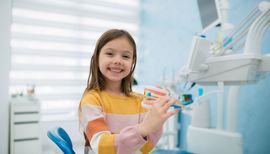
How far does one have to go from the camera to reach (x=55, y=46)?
3422 mm

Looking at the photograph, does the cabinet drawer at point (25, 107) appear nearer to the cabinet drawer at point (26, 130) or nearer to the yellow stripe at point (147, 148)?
the cabinet drawer at point (26, 130)

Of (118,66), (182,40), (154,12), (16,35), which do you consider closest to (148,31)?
(154,12)

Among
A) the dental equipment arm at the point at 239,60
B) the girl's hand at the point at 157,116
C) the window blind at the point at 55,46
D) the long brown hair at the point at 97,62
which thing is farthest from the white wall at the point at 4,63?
the girl's hand at the point at 157,116

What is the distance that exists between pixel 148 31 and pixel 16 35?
76.8 inches

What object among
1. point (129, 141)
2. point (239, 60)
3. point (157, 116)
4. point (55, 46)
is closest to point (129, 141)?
point (129, 141)

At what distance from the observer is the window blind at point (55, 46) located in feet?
10.6

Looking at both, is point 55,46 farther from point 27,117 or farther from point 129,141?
point 129,141

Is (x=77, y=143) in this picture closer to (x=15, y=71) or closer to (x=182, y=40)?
(x=15, y=71)

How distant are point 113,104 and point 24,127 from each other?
2083 mm

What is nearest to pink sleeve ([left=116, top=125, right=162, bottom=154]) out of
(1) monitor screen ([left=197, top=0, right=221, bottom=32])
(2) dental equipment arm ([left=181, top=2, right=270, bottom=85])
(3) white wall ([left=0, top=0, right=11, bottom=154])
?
(2) dental equipment arm ([left=181, top=2, right=270, bottom=85])

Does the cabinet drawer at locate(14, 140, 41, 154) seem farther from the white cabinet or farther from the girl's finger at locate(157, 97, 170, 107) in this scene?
the girl's finger at locate(157, 97, 170, 107)

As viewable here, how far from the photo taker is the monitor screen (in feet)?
4.66

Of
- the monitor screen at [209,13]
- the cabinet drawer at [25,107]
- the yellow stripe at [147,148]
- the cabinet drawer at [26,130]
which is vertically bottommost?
the cabinet drawer at [26,130]

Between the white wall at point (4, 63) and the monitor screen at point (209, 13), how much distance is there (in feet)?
6.31
